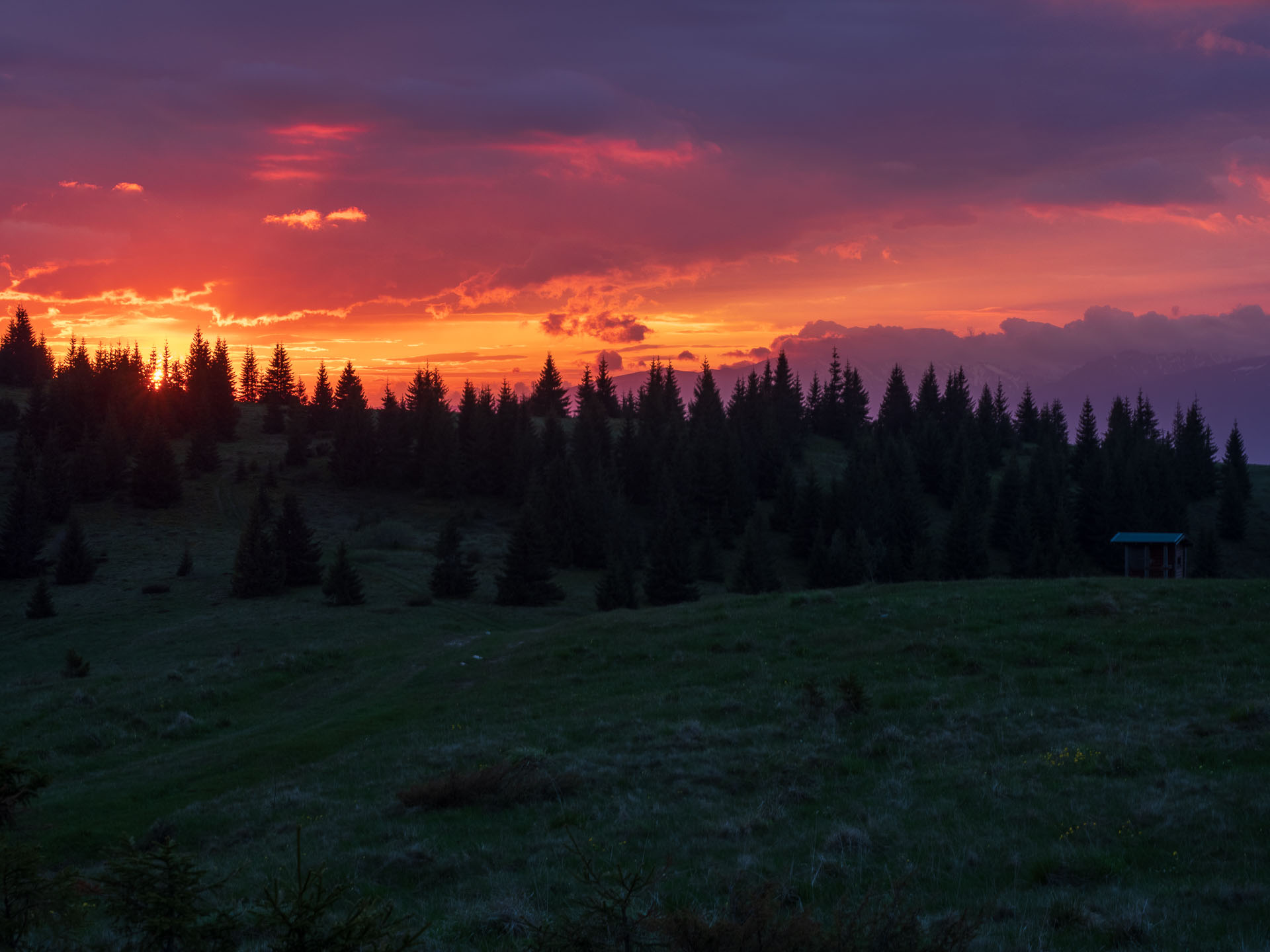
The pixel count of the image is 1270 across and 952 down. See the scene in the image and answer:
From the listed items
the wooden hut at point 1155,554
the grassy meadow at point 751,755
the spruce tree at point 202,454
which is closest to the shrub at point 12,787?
the grassy meadow at point 751,755

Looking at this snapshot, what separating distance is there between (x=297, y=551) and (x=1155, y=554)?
2421 inches

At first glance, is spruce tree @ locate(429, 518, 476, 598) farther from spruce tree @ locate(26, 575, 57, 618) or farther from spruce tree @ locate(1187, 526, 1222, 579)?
spruce tree @ locate(1187, 526, 1222, 579)

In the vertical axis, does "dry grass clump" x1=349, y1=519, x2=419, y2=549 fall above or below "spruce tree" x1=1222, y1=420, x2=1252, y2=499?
below

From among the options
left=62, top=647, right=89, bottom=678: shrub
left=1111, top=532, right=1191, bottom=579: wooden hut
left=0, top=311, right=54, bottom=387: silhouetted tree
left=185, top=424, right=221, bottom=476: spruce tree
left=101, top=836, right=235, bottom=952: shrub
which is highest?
left=0, top=311, right=54, bottom=387: silhouetted tree

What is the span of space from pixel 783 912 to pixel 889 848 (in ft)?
9.22

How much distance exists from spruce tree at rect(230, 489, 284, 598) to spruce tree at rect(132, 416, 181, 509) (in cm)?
4033

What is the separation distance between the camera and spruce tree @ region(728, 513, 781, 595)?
68375mm

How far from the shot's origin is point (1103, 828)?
1068cm

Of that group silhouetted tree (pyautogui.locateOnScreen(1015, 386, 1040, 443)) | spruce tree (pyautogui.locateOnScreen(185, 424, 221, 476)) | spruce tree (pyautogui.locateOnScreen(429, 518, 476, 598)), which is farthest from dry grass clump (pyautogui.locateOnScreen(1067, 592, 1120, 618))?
silhouetted tree (pyautogui.locateOnScreen(1015, 386, 1040, 443))

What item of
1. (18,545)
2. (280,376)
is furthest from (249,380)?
(18,545)

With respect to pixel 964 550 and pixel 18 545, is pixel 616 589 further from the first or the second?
pixel 18 545

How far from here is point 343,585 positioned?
5394cm

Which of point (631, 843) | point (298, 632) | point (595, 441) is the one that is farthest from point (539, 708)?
point (595, 441)

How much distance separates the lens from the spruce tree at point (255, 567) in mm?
58031
